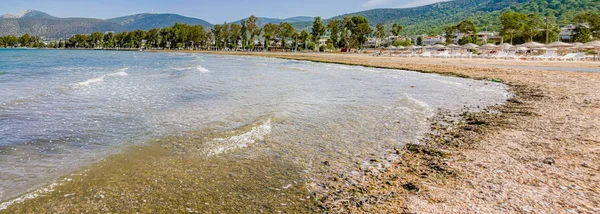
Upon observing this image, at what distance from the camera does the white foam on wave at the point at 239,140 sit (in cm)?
841

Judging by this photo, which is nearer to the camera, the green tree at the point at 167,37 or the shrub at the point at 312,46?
the shrub at the point at 312,46

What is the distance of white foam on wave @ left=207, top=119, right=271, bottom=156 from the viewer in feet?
27.6

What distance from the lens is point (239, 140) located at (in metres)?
9.30

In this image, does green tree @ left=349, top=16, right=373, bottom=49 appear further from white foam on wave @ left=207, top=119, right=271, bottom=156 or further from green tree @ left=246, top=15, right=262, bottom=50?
white foam on wave @ left=207, top=119, right=271, bottom=156

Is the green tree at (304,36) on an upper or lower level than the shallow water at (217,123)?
upper

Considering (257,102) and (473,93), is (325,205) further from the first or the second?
(473,93)

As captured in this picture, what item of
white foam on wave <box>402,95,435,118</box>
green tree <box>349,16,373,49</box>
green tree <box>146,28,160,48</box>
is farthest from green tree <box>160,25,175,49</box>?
white foam on wave <box>402,95,435,118</box>

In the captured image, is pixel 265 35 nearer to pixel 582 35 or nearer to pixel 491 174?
pixel 582 35

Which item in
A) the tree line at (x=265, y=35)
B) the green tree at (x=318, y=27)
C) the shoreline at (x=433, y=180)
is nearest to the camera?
the shoreline at (x=433, y=180)

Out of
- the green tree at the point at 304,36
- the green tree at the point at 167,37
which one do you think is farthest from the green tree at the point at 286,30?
the green tree at the point at 167,37

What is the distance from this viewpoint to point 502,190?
5.57m

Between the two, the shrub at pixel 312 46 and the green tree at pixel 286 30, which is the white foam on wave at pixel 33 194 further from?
the shrub at pixel 312 46

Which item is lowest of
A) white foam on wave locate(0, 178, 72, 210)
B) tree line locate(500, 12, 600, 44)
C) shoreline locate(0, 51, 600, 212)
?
white foam on wave locate(0, 178, 72, 210)

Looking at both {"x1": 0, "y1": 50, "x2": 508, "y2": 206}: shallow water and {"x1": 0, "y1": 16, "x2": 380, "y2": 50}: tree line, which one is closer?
{"x1": 0, "y1": 50, "x2": 508, "y2": 206}: shallow water
